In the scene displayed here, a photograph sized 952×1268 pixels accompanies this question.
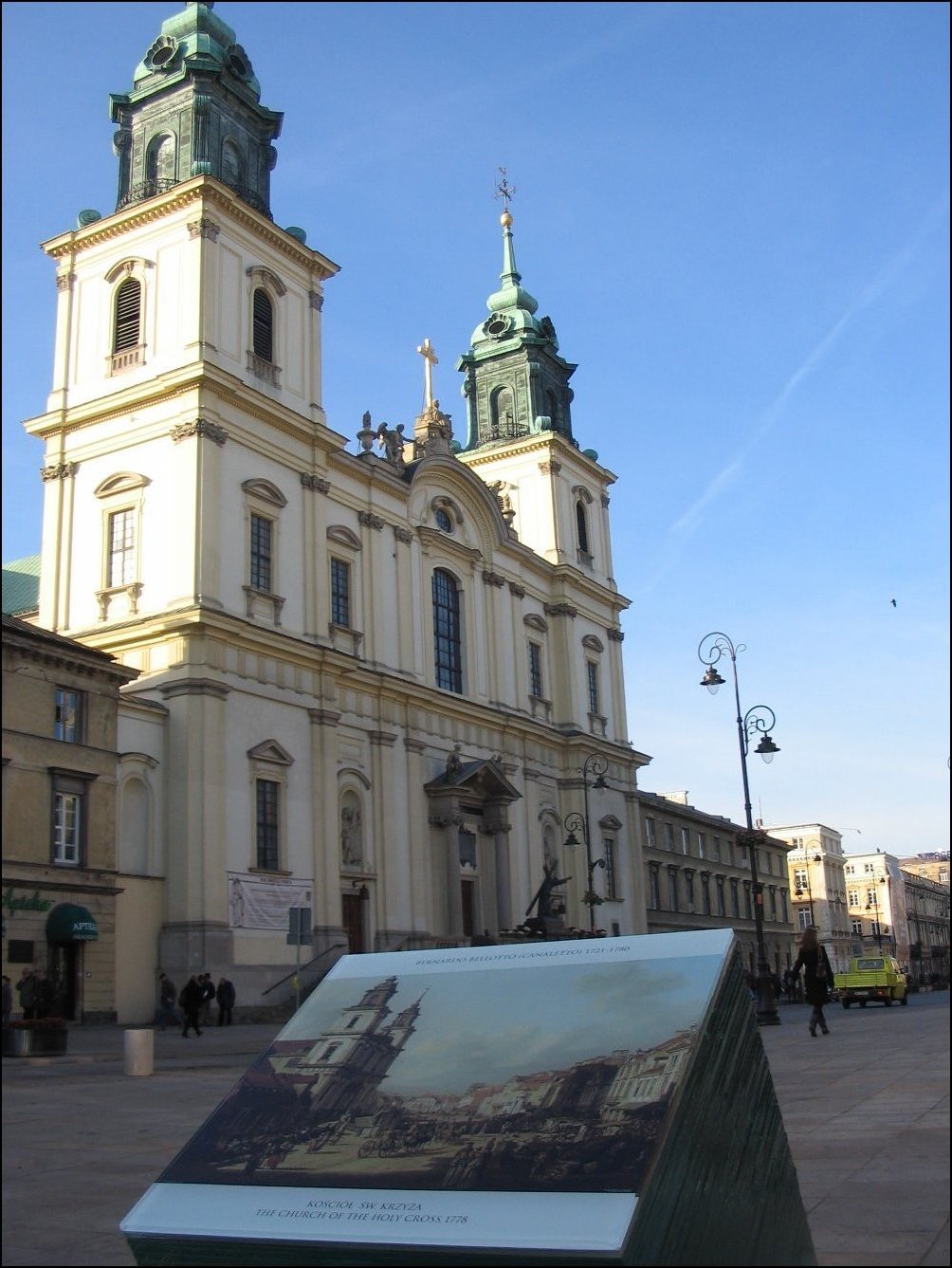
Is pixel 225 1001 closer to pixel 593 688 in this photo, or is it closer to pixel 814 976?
pixel 814 976

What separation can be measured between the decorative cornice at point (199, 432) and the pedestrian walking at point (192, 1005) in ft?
49.1

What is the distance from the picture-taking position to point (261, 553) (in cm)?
3825

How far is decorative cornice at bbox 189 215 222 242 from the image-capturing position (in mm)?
38500

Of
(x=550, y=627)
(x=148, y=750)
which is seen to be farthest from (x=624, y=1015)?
(x=550, y=627)

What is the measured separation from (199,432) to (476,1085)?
1278 inches

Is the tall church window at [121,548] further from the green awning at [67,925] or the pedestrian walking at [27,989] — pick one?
the pedestrian walking at [27,989]

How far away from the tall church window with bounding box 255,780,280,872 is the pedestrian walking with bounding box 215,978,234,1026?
455 centimetres

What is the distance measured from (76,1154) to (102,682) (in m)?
24.1

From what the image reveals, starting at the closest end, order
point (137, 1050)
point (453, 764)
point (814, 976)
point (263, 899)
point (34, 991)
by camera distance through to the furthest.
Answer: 1. point (137, 1050)
2. point (814, 976)
3. point (34, 991)
4. point (263, 899)
5. point (453, 764)

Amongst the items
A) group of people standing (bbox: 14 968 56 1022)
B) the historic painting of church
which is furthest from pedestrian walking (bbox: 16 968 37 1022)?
the historic painting of church

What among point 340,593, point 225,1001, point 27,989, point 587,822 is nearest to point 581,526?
point 587,822

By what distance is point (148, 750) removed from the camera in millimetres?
33344

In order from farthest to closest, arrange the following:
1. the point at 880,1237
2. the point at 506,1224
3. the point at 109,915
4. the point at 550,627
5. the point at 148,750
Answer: the point at 550,627, the point at 148,750, the point at 109,915, the point at 880,1237, the point at 506,1224

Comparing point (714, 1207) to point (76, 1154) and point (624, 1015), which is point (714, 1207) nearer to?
point (624, 1015)
